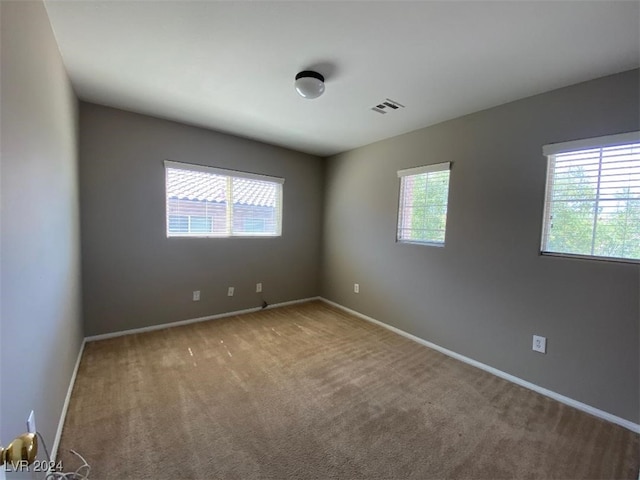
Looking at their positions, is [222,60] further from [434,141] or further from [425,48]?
[434,141]

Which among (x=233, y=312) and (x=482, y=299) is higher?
(x=482, y=299)

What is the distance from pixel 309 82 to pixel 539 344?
2.76 metres

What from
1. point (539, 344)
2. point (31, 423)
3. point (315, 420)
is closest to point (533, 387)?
point (539, 344)

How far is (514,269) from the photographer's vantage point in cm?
237

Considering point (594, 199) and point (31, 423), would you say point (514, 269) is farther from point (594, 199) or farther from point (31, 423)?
point (31, 423)

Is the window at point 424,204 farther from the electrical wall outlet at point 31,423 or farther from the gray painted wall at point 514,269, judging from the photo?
the electrical wall outlet at point 31,423

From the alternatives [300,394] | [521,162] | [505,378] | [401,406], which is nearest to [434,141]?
[521,162]

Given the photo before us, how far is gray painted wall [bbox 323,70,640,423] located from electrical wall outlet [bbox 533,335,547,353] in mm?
32

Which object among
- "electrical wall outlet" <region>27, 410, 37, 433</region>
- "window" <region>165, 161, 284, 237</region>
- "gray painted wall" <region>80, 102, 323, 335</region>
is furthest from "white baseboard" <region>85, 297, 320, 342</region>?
"electrical wall outlet" <region>27, 410, 37, 433</region>

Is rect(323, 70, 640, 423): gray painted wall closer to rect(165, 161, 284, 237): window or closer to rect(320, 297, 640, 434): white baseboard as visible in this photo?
rect(320, 297, 640, 434): white baseboard

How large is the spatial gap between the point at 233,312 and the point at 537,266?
345cm

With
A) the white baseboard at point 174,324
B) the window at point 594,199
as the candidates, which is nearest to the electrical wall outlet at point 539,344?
the window at point 594,199

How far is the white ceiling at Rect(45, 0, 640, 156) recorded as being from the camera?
1447mm

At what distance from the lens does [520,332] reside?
2.34 m
